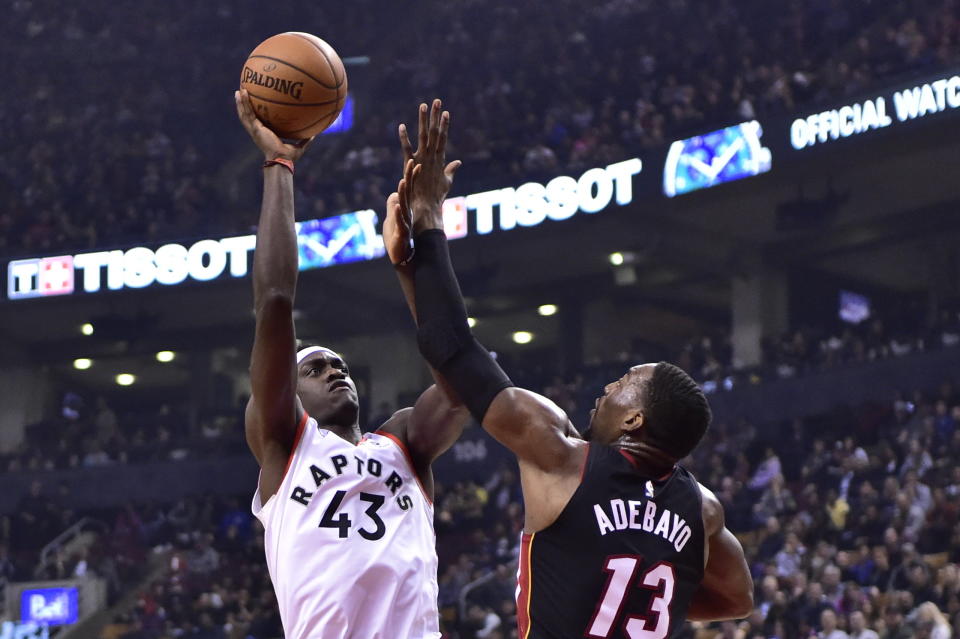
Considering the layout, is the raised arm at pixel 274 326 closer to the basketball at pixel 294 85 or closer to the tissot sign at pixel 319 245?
the basketball at pixel 294 85

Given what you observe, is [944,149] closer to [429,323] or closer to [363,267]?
[363,267]

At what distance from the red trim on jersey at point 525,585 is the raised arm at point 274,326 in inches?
35.3

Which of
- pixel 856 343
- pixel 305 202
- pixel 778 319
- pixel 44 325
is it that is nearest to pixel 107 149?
pixel 44 325

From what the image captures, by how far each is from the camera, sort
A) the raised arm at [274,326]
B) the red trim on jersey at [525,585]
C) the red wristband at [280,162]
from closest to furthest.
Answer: the red trim on jersey at [525,585]
the raised arm at [274,326]
the red wristband at [280,162]

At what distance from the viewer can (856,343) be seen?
17.5 metres

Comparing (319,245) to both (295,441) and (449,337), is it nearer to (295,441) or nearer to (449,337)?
(295,441)

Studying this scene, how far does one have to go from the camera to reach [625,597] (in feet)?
10.4

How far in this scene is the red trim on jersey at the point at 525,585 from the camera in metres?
3.22

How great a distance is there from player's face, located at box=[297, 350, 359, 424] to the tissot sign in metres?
15.2

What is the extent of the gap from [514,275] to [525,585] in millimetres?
19513

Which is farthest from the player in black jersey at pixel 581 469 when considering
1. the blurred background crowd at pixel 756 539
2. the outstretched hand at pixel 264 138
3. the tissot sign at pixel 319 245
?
the tissot sign at pixel 319 245

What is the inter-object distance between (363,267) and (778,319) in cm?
702

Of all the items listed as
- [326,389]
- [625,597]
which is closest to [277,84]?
[326,389]

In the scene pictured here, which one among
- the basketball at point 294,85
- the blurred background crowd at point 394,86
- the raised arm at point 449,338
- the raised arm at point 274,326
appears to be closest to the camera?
the raised arm at point 449,338
